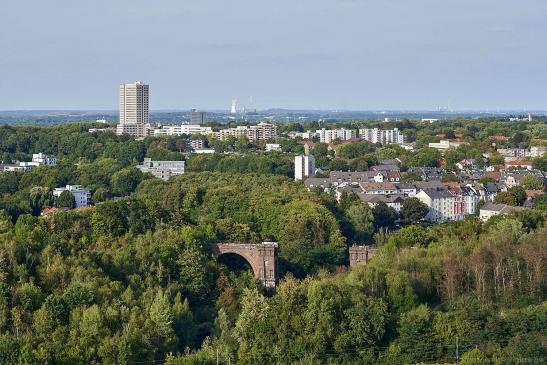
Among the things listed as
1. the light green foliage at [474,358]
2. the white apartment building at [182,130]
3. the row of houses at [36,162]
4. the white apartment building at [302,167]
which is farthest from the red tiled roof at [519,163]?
the light green foliage at [474,358]

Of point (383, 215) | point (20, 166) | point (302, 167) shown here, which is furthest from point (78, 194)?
point (383, 215)

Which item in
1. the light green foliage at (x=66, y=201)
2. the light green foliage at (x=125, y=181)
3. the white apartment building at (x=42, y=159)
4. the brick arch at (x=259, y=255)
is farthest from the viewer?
the white apartment building at (x=42, y=159)

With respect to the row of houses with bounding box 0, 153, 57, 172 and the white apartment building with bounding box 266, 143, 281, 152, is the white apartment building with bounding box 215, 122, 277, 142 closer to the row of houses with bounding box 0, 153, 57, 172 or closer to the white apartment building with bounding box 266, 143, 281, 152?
the white apartment building with bounding box 266, 143, 281, 152

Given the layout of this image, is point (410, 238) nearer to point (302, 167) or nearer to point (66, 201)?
point (66, 201)

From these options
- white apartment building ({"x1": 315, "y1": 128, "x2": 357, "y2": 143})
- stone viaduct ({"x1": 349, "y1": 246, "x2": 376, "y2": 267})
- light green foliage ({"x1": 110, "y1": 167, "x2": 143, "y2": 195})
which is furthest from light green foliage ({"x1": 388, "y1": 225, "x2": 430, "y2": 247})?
white apartment building ({"x1": 315, "y1": 128, "x2": 357, "y2": 143})

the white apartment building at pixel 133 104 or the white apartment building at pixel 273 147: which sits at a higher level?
the white apartment building at pixel 133 104

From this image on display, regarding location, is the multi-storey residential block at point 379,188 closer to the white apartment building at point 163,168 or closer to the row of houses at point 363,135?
the white apartment building at point 163,168

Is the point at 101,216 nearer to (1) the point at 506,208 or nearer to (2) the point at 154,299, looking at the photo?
(2) the point at 154,299
